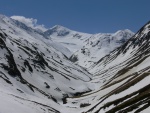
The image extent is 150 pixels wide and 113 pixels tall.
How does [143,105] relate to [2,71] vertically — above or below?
below

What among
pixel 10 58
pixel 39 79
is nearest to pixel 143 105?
pixel 10 58

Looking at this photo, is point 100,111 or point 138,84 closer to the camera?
point 100,111

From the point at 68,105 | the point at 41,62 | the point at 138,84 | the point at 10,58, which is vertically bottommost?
the point at 138,84

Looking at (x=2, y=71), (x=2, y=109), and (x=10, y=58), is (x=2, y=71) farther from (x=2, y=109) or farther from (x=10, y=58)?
(x=2, y=109)

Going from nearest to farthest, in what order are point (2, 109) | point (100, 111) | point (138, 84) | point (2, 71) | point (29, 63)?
point (2, 109)
point (100, 111)
point (138, 84)
point (2, 71)
point (29, 63)

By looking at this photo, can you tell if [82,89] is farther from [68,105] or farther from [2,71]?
[2,71]

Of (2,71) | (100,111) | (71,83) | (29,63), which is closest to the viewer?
(100,111)

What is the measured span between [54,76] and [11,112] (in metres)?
119

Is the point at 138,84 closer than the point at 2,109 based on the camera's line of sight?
No

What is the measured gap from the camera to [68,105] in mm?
116062

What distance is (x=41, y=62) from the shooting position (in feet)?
597

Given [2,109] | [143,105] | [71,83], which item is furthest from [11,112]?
[71,83]

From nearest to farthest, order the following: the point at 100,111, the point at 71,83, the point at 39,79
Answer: the point at 100,111
the point at 39,79
the point at 71,83

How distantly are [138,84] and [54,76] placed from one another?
3796 inches
